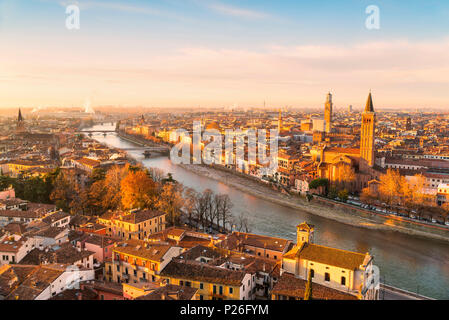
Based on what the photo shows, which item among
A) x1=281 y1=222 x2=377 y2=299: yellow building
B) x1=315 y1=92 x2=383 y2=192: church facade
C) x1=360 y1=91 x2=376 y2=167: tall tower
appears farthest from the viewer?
x1=360 y1=91 x2=376 y2=167: tall tower

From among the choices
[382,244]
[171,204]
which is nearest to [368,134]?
[382,244]

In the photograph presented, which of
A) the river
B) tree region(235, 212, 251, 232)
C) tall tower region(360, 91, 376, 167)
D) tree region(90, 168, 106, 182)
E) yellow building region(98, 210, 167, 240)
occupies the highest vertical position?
tall tower region(360, 91, 376, 167)

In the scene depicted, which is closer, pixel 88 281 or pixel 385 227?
pixel 88 281

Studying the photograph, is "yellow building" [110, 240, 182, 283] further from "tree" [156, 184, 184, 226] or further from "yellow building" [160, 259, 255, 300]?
"tree" [156, 184, 184, 226]

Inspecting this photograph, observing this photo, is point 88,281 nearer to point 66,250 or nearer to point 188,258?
point 66,250

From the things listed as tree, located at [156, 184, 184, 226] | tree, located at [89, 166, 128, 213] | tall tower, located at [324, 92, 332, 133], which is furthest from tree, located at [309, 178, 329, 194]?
tall tower, located at [324, 92, 332, 133]
